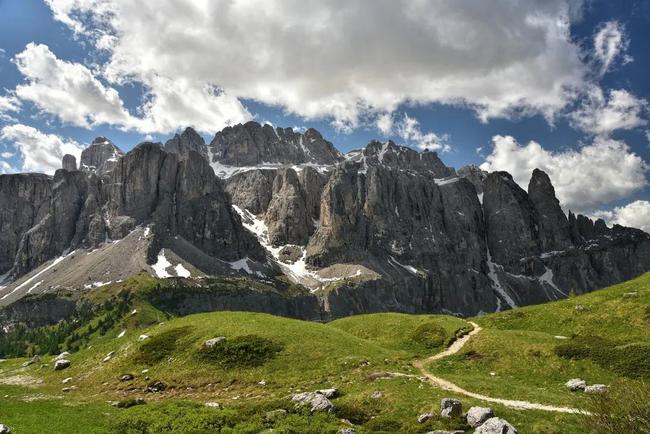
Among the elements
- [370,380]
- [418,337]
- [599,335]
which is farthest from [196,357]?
[599,335]

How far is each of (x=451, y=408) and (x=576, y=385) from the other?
1410cm

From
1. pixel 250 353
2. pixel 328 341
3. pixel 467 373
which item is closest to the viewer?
pixel 467 373

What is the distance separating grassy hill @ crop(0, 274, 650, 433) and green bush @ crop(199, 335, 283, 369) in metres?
0.12

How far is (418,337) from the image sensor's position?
57500mm

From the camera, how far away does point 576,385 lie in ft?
121

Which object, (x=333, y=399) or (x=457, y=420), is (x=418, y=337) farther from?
(x=457, y=420)

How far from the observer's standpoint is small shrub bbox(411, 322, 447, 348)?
5516cm

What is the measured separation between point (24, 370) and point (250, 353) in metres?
36.4

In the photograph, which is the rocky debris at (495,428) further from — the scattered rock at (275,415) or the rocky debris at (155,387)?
the rocky debris at (155,387)

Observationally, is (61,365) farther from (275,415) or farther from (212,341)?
(275,415)

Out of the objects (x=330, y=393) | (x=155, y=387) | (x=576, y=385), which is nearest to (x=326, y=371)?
(x=330, y=393)

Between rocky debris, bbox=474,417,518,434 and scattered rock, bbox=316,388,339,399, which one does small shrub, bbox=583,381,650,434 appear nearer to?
rocky debris, bbox=474,417,518,434

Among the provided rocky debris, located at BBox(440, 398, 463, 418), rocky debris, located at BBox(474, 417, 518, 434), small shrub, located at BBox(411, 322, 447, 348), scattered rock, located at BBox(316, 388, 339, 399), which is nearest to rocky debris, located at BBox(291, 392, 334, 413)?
scattered rock, located at BBox(316, 388, 339, 399)

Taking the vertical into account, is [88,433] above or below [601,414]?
below
